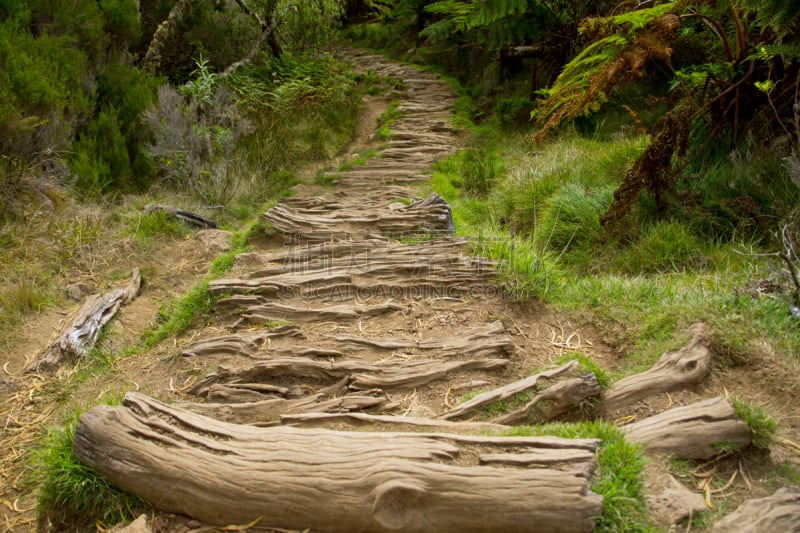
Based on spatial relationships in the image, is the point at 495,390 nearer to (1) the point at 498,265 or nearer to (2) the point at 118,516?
(1) the point at 498,265

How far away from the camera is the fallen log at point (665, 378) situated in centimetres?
305

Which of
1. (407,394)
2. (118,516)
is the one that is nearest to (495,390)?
(407,394)

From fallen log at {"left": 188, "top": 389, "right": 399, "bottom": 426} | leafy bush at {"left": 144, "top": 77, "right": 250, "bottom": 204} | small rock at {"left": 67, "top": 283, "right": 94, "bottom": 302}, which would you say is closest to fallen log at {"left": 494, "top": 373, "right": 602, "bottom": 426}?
fallen log at {"left": 188, "top": 389, "right": 399, "bottom": 426}

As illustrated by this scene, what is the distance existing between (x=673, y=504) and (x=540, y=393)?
79 centimetres

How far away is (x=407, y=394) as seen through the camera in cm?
329

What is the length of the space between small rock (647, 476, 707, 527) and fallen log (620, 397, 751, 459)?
0.22 meters

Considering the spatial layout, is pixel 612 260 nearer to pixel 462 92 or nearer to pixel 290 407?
pixel 290 407

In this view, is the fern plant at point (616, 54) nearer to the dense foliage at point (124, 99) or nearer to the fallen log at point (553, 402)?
the fallen log at point (553, 402)

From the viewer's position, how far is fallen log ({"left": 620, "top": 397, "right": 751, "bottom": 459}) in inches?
104

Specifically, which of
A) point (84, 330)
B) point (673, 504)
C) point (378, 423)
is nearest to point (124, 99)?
point (84, 330)

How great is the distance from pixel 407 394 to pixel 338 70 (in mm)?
9690

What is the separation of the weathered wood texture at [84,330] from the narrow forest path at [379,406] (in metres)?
0.99

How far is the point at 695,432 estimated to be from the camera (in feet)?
8.78

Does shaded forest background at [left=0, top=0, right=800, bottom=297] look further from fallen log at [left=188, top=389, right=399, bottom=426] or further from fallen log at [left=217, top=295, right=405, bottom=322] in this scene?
fallen log at [left=188, top=389, right=399, bottom=426]
